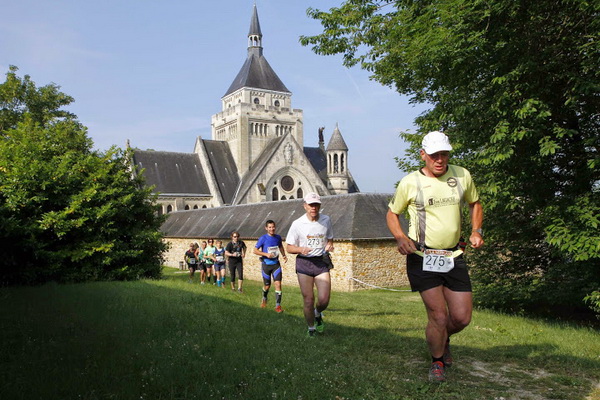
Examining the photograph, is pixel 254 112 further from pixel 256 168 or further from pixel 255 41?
pixel 255 41

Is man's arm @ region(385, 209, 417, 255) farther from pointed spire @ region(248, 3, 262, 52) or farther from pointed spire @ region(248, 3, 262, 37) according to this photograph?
pointed spire @ region(248, 3, 262, 37)

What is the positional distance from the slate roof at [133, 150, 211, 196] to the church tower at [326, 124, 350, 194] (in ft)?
47.1

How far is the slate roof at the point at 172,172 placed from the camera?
5062cm

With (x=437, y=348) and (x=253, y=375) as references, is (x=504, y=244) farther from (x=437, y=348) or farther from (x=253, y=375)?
(x=253, y=375)

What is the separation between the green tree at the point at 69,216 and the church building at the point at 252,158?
105 ft

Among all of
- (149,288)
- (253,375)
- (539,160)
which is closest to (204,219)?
(149,288)

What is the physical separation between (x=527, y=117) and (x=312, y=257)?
177 inches

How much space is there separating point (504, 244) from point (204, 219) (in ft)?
96.3

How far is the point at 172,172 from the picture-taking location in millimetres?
52375

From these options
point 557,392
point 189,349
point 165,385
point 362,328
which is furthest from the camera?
point 362,328

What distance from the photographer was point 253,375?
4.54 metres

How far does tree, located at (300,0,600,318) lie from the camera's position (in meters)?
8.09

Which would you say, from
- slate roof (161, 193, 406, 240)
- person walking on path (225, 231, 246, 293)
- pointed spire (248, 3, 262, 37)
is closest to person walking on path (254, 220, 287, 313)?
person walking on path (225, 231, 246, 293)

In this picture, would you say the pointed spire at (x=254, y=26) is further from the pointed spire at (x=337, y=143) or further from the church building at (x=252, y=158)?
the pointed spire at (x=337, y=143)
